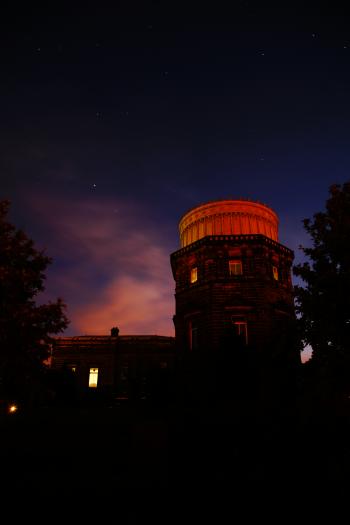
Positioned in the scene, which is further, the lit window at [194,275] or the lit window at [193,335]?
the lit window at [194,275]

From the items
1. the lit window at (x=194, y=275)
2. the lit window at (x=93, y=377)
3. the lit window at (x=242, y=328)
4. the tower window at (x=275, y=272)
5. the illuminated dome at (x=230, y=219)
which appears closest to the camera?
the lit window at (x=242, y=328)

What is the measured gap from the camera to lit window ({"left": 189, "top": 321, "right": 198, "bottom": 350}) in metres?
30.0

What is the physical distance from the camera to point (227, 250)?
30969 millimetres

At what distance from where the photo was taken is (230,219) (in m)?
32.9

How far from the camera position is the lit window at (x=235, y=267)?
30.5 metres

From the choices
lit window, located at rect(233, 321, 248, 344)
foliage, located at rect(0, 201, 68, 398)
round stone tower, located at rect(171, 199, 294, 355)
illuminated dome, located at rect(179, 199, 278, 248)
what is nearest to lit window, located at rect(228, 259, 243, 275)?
round stone tower, located at rect(171, 199, 294, 355)

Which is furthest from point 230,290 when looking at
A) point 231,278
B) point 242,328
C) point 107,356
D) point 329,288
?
point 107,356

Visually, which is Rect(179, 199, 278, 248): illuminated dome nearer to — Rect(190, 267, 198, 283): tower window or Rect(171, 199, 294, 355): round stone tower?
Rect(171, 199, 294, 355): round stone tower

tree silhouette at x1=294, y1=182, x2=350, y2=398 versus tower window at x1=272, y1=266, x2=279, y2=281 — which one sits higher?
tower window at x1=272, y1=266, x2=279, y2=281

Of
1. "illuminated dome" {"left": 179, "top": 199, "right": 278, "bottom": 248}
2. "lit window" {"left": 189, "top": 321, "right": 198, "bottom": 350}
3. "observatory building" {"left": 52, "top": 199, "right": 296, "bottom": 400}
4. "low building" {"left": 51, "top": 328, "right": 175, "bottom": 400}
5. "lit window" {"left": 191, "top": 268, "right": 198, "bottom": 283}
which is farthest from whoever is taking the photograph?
"low building" {"left": 51, "top": 328, "right": 175, "bottom": 400}

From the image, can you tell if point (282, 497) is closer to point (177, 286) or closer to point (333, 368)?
point (333, 368)

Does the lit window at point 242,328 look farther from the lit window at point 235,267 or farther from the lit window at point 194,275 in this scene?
the lit window at point 194,275

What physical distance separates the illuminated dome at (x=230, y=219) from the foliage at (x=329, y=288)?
1273cm

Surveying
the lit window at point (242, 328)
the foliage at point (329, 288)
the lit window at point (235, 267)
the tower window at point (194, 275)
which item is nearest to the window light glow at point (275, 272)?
the lit window at point (235, 267)
